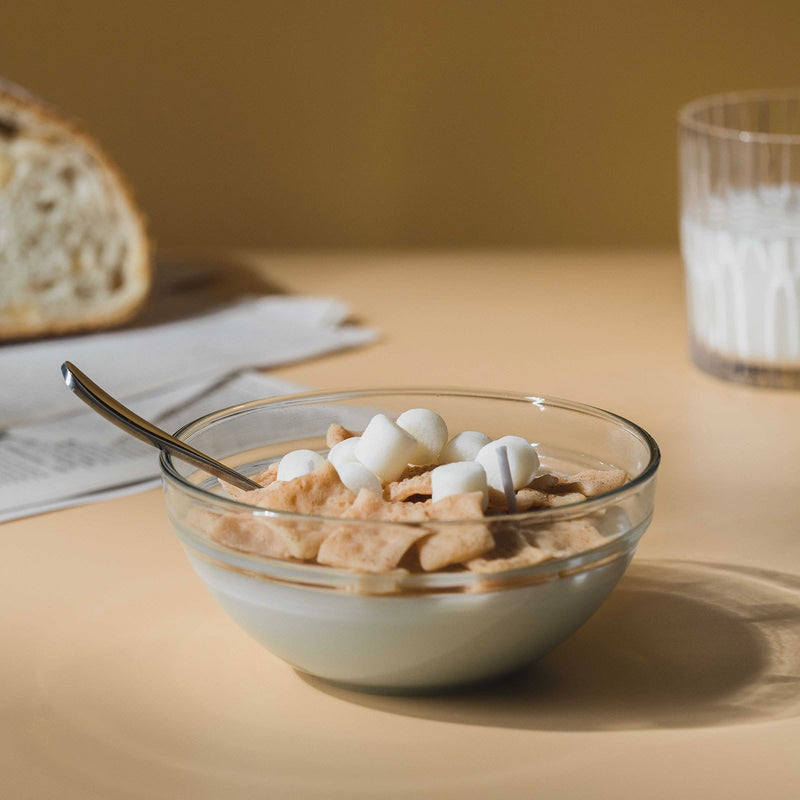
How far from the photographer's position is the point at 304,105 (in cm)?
179

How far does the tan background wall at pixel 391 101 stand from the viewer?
5.65ft

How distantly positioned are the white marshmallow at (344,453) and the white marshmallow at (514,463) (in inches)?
2.2

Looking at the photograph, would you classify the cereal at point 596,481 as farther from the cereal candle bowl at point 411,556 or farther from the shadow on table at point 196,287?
the shadow on table at point 196,287

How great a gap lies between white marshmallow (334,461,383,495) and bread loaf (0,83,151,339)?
2.43ft

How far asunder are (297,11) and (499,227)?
43cm

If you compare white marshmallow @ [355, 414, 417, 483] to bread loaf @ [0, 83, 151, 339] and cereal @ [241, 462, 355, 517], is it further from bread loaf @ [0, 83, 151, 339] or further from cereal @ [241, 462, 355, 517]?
bread loaf @ [0, 83, 151, 339]

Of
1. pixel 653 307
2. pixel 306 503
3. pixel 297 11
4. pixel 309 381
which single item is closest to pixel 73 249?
pixel 309 381

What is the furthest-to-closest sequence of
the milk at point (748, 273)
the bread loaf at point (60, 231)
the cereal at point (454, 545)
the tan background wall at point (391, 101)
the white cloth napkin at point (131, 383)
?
the tan background wall at point (391, 101) < the bread loaf at point (60, 231) < the milk at point (748, 273) < the white cloth napkin at point (131, 383) < the cereal at point (454, 545)

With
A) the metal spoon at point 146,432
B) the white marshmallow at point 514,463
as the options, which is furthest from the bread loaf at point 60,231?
A: the white marshmallow at point 514,463

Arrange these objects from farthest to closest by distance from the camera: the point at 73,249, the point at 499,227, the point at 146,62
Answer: the point at 499,227 < the point at 146,62 < the point at 73,249

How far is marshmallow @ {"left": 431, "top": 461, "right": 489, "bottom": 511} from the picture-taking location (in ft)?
1.49

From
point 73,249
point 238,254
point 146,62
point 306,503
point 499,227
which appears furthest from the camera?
point 499,227

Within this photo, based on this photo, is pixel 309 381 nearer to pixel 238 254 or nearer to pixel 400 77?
pixel 238 254

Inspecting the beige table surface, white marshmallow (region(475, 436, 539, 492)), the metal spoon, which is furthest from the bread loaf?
white marshmallow (region(475, 436, 539, 492))
